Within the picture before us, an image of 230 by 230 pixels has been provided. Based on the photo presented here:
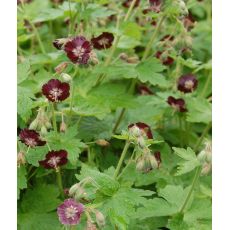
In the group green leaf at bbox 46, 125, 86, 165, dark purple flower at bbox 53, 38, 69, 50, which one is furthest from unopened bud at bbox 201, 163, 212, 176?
dark purple flower at bbox 53, 38, 69, 50

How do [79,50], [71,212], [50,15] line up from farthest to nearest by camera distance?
1. [50,15]
2. [79,50]
3. [71,212]

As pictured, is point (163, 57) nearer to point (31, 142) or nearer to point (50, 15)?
point (50, 15)

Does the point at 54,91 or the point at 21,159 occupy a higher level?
the point at 54,91

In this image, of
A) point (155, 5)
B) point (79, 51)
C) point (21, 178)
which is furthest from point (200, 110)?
point (21, 178)

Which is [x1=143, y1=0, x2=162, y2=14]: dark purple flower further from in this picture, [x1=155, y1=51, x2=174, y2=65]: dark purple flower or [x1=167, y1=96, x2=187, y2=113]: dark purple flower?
[x1=167, y1=96, x2=187, y2=113]: dark purple flower

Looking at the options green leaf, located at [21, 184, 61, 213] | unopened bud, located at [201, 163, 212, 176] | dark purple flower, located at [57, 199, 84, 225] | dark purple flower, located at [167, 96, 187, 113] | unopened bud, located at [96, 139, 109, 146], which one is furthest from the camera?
dark purple flower, located at [167, 96, 187, 113]

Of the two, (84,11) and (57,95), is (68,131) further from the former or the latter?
(84,11)
